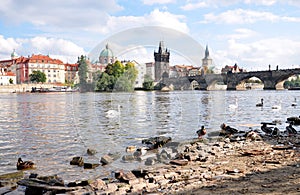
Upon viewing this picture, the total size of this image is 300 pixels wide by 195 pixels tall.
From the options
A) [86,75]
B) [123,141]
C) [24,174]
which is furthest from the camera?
[86,75]

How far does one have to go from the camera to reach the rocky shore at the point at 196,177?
7.35 meters

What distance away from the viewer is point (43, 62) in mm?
159875

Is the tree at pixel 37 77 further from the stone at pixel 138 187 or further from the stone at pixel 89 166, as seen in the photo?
the stone at pixel 138 187

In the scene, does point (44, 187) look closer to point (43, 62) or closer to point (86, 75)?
point (86, 75)

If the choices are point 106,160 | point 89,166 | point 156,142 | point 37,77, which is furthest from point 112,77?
point 89,166

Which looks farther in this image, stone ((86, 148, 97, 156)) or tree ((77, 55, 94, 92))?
tree ((77, 55, 94, 92))

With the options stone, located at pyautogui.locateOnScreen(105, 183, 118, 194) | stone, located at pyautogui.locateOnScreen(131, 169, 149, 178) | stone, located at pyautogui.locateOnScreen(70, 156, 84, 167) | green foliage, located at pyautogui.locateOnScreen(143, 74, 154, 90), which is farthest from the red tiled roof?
stone, located at pyautogui.locateOnScreen(105, 183, 118, 194)

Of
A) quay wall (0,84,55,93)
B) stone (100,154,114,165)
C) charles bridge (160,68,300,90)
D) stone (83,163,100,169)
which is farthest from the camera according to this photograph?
quay wall (0,84,55,93)

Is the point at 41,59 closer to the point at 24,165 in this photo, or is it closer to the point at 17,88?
the point at 17,88

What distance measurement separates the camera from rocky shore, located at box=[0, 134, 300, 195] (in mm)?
7348

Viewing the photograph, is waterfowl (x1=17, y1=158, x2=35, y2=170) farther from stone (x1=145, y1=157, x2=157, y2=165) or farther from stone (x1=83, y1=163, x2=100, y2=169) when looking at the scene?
stone (x1=145, y1=157, x2=157, y2=165)

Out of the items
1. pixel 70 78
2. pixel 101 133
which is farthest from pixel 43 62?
pixel 101 133

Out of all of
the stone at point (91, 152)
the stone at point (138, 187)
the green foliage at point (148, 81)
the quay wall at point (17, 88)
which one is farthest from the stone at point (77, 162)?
the quay wall at point (17, 88)

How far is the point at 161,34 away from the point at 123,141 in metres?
5.46
